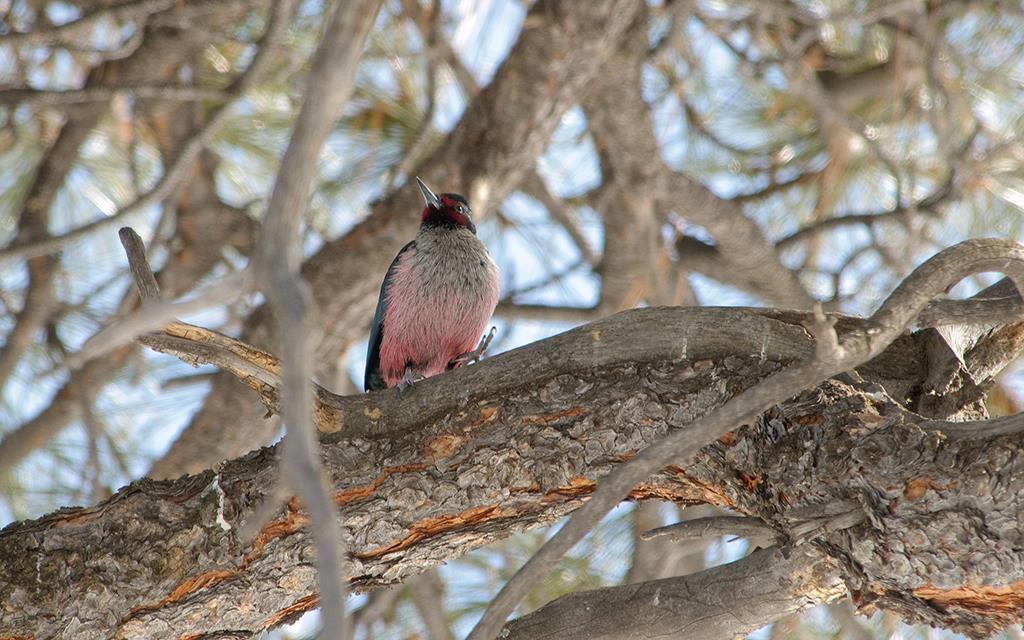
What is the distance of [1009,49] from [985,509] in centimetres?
368

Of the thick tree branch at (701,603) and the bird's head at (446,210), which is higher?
the bird's head at (446,210)

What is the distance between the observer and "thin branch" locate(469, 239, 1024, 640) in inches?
65.2

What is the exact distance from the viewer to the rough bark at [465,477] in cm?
214

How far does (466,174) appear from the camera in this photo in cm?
418

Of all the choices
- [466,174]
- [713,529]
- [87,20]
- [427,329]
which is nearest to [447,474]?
[713,529]

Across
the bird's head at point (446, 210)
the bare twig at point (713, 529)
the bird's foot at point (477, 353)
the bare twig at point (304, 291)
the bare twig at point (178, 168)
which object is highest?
the bare twig at point (178, 168)

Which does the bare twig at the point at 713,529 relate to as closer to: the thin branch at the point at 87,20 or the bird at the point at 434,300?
the bird at the point at 434,300

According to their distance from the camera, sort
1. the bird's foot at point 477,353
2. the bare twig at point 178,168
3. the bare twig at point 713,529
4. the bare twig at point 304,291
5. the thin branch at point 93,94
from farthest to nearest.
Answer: the thin branch at point 93,94 → the bare twig at point 178,168 → the bird's foot at point 477,353 → the bare twig at point 713,529 → the bare twig at point 304,291

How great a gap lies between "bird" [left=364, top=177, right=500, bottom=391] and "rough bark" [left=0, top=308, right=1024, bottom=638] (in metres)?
1.37

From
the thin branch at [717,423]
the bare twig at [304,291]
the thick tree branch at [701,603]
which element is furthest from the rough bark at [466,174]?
the bare twig at [304,291]

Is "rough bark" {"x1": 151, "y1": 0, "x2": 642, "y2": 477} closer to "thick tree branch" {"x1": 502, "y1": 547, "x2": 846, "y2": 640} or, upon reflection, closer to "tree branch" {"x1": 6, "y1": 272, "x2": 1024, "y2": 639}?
"tree branch" {"x1": 6, "y1": 272, "x2": 1024, "y2": 639}

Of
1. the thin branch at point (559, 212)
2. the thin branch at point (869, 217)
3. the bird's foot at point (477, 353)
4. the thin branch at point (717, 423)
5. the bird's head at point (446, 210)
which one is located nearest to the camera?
the thin branch at point (717, 423)

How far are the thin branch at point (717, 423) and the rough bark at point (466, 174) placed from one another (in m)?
2.22

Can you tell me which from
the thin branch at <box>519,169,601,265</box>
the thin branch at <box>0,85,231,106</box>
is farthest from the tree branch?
the thin branch at <box>519,169,601,265</box>
